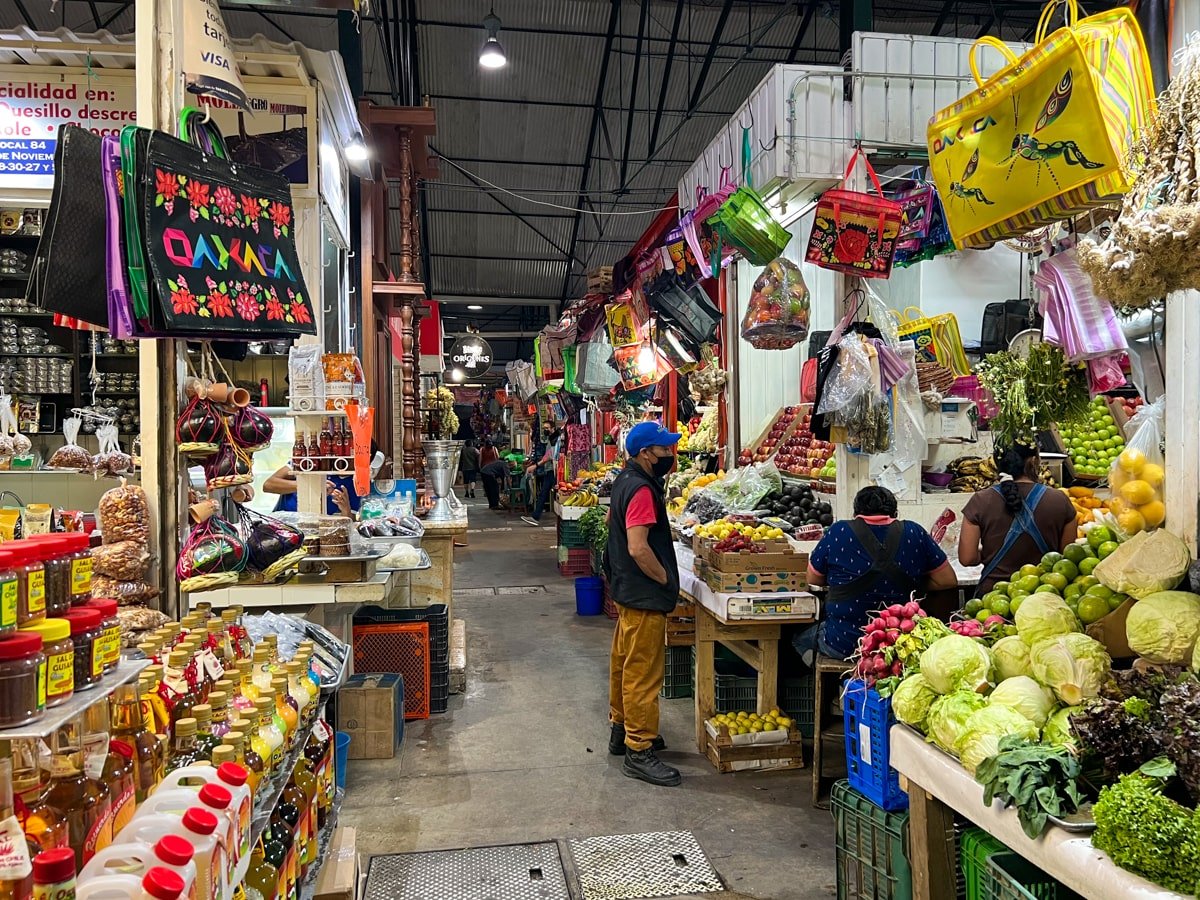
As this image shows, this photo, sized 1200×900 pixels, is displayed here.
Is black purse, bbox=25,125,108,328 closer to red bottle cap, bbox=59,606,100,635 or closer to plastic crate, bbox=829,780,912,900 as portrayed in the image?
red bottle cap, bbox=59,606,100,635

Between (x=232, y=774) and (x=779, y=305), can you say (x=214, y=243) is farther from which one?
(x=779, y=305)

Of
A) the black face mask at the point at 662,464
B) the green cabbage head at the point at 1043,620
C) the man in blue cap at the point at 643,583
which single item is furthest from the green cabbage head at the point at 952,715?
the black face mask at the point at 662,464

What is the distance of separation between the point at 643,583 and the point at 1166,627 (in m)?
2.59

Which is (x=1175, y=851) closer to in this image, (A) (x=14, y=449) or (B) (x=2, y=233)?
(A) (x=14, y=449)

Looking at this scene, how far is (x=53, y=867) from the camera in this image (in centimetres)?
113

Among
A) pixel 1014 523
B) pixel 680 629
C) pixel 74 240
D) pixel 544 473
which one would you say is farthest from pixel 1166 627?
pixel 544 473

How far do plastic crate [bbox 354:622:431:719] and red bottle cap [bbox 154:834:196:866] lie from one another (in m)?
4.05

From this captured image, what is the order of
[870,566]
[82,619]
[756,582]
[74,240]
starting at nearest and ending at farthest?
1. [82,619]
2. [74,240]
3. [870,566]
4. [756,582]

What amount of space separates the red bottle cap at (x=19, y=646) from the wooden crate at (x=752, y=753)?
3752 millimetres

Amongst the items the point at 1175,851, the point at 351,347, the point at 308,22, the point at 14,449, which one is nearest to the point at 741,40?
the point at 308,22

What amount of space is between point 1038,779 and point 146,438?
8.88 feet

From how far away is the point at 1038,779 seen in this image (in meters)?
1.97

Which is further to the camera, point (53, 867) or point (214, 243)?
point (214, 243)

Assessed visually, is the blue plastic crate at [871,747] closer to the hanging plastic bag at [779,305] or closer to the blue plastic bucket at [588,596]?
the hanging plastic bag at [779,305]
